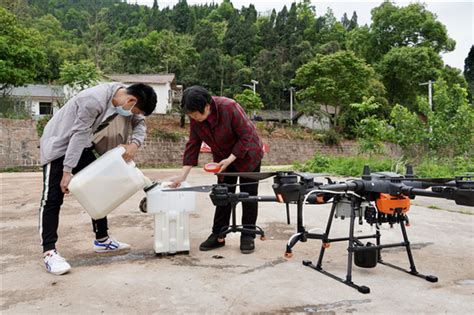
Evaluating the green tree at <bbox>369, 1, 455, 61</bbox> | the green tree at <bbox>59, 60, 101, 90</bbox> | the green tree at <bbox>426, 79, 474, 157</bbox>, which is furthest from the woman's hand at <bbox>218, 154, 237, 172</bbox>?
the green tree at <bbox>369, 1, 455, 61</bbox>

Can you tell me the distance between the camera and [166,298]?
208 cm

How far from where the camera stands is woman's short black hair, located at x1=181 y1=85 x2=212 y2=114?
267 centimetres

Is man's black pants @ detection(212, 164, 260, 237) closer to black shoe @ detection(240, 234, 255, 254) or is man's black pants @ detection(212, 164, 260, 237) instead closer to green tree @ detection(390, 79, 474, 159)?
black shoe @ detection(240, 234, 255, 254)

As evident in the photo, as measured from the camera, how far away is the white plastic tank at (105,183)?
250 centimetres

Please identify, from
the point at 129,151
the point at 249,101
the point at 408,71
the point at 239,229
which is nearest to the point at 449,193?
the point at 239,229

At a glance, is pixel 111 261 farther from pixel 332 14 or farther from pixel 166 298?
pixel 332 14

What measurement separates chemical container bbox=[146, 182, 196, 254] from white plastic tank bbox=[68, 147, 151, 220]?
17 centimetres

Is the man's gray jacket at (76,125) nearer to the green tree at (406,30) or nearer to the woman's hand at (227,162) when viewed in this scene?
the woman's hand at (227,162)

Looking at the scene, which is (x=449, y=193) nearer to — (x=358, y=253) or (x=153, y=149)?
(x=358, y=253)

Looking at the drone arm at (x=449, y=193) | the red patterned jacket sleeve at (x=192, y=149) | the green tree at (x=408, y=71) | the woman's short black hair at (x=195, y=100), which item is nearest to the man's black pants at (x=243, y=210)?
the red patterned jacket sleeve at (x=192, y=149)

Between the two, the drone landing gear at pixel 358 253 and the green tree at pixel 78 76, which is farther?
the green tree at pixel 78 76

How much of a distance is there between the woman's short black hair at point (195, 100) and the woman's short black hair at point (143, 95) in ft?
0.77

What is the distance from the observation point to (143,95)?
2695 millimetres

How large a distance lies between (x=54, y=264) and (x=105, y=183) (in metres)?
0.61
